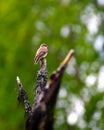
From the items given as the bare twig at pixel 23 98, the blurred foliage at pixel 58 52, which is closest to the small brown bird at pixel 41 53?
the bare twig at pixel 23 98

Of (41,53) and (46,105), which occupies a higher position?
(41,53)

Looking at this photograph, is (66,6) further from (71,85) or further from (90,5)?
(71,85)

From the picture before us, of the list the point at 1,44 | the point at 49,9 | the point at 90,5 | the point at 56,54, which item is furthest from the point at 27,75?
the point at 90,5

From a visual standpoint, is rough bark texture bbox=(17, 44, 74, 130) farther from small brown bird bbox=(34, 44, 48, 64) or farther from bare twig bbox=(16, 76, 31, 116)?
small brown bird bbox=(34, 44, 48, 64)

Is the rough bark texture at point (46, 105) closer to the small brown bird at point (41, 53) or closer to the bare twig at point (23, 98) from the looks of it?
the bare twig at point (23, 98)

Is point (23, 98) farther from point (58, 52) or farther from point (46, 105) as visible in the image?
point (58, 52)

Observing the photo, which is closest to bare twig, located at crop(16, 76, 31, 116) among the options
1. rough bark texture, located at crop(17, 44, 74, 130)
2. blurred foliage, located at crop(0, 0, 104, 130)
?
rough bark texture, located at crop(17, 44, 74, 130)

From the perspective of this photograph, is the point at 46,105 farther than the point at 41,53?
No

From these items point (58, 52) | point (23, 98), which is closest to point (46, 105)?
point (23, 98)
